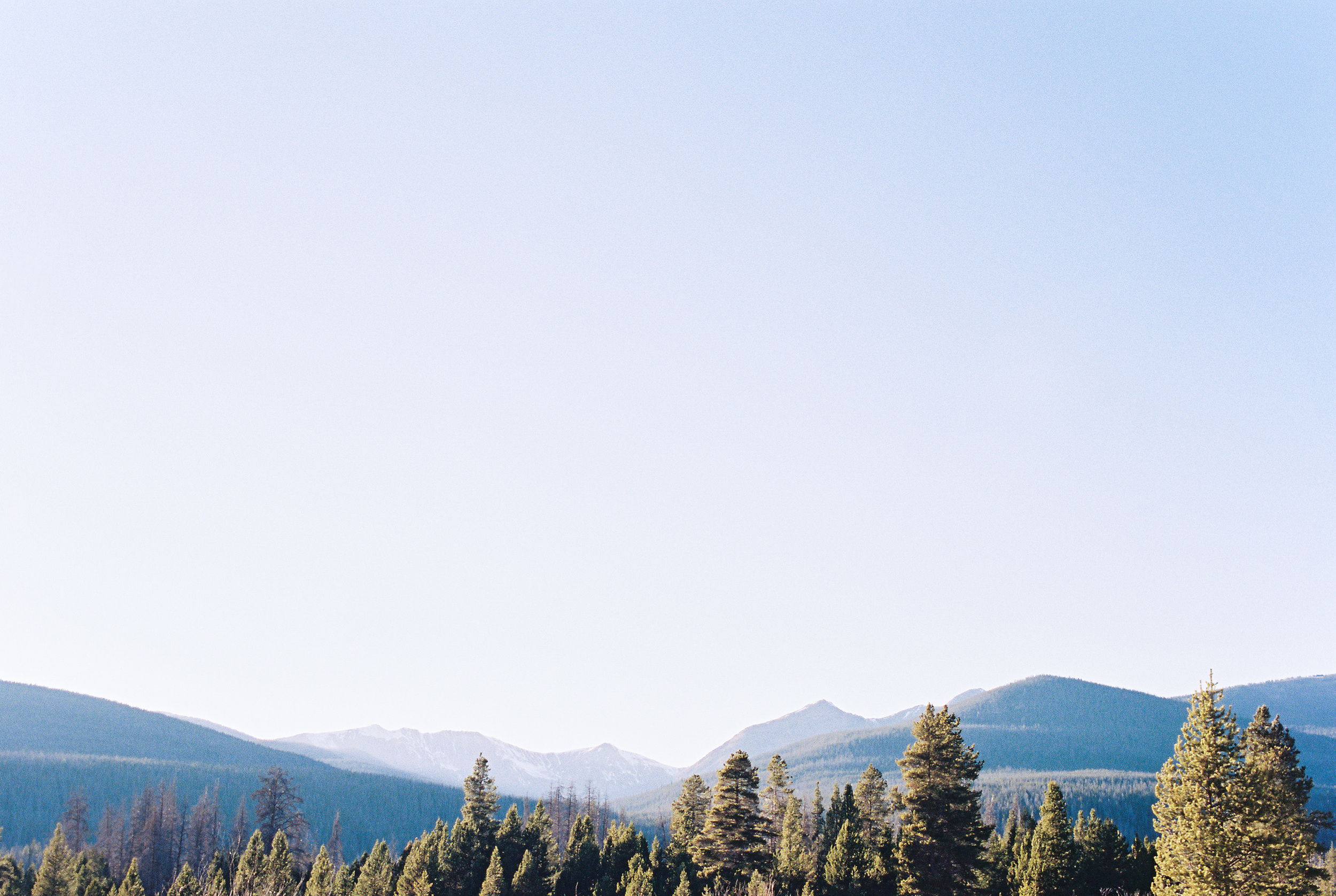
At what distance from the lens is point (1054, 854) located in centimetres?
5147

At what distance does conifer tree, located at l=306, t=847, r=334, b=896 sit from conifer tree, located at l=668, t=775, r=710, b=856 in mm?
22474

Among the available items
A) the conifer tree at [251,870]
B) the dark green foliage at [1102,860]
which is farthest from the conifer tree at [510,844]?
the dark green foliage at [1102,860]

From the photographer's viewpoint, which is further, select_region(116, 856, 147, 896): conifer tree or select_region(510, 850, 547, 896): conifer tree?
select_region(510, 850, 547, 896): conifer tree

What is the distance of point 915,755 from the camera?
132ft

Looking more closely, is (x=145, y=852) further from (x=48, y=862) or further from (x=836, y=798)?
(x=836, y=798)

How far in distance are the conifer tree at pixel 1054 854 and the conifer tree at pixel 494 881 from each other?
2935 centimetres

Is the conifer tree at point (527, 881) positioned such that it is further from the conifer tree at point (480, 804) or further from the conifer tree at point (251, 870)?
the conifer tree at point (251, 870)

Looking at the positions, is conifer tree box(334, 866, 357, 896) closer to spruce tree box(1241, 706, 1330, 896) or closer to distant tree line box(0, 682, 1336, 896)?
distant tree line box(0, 682, 1336, 896)

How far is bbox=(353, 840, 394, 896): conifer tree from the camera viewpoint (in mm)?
51438

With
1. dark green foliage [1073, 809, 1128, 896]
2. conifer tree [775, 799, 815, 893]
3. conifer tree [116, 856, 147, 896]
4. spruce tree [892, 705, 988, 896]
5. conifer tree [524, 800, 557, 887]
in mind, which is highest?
spruce tree [892, 705, 988, 896]

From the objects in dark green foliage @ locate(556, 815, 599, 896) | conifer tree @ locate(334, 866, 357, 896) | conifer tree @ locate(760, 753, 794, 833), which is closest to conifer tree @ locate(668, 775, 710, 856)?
conifer tree @ locate(760, 753, 794, 833)

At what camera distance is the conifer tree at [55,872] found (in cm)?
5966

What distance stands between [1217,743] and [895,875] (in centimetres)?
2827

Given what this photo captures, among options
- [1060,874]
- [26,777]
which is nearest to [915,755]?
[1060,874]
